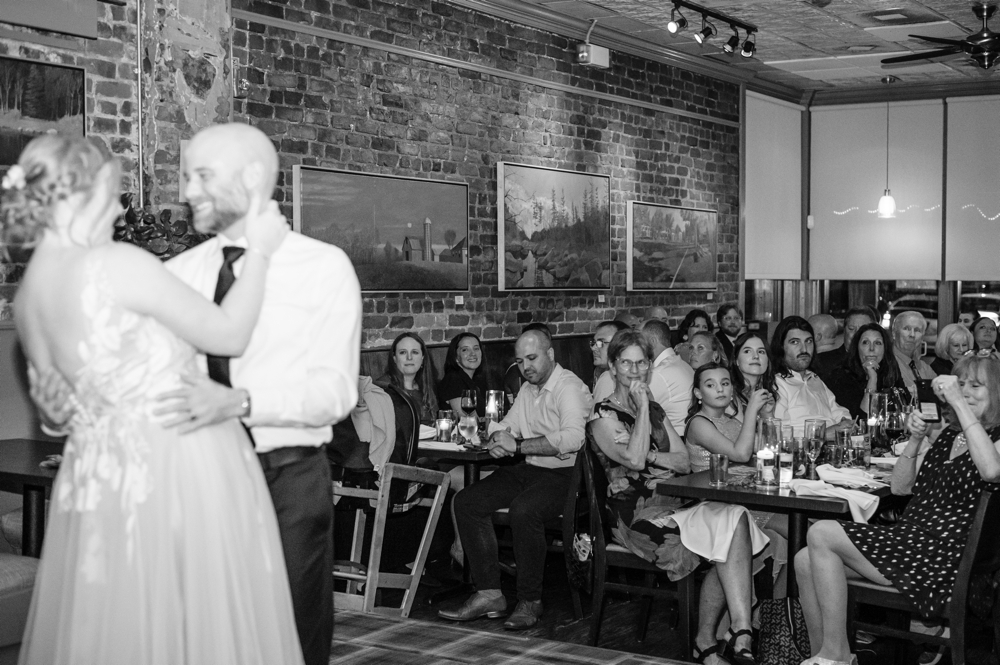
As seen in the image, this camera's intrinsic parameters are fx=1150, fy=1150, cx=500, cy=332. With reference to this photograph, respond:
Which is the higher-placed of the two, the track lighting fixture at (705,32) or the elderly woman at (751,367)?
the track lighting fixture at (705,32)

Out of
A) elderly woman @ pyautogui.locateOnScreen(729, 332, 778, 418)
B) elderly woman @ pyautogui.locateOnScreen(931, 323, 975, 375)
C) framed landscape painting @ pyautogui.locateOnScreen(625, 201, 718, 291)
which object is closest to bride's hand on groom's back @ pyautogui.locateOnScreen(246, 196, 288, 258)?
elderly woman @ pyautogui.locateOnScreen(729, 332, 778, 418)

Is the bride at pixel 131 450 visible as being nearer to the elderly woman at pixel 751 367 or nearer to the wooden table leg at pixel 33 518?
the wooden table leg at pixel 33 518

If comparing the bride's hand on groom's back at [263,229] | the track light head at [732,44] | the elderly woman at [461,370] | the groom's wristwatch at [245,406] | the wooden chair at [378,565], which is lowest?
the wooden chair at [378,565]

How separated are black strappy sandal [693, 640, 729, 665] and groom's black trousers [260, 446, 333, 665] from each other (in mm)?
2657

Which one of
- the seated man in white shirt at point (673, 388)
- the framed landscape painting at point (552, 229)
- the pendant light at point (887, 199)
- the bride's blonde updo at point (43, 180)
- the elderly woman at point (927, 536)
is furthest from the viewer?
the pendant light at point (887, 199)

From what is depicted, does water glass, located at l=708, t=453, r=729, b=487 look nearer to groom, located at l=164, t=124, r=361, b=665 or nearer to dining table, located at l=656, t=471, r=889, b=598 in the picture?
dining table, located at l=656, t=471, r=889, b=598

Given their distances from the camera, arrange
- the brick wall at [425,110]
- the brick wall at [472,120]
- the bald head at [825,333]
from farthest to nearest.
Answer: the bald head at [825,333] → the brick wall at [472,120] → the brick wall at [425,110]

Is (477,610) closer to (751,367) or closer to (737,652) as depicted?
(737,652)

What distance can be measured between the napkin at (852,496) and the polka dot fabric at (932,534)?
79 mm

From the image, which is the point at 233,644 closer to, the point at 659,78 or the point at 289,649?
the point at 289,649

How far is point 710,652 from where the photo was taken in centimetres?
450

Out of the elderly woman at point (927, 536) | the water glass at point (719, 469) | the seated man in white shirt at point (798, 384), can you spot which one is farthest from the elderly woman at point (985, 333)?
the water glass at point (719, 469)

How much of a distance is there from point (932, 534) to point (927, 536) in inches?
0.7

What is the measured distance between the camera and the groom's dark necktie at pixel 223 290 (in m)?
2.03
